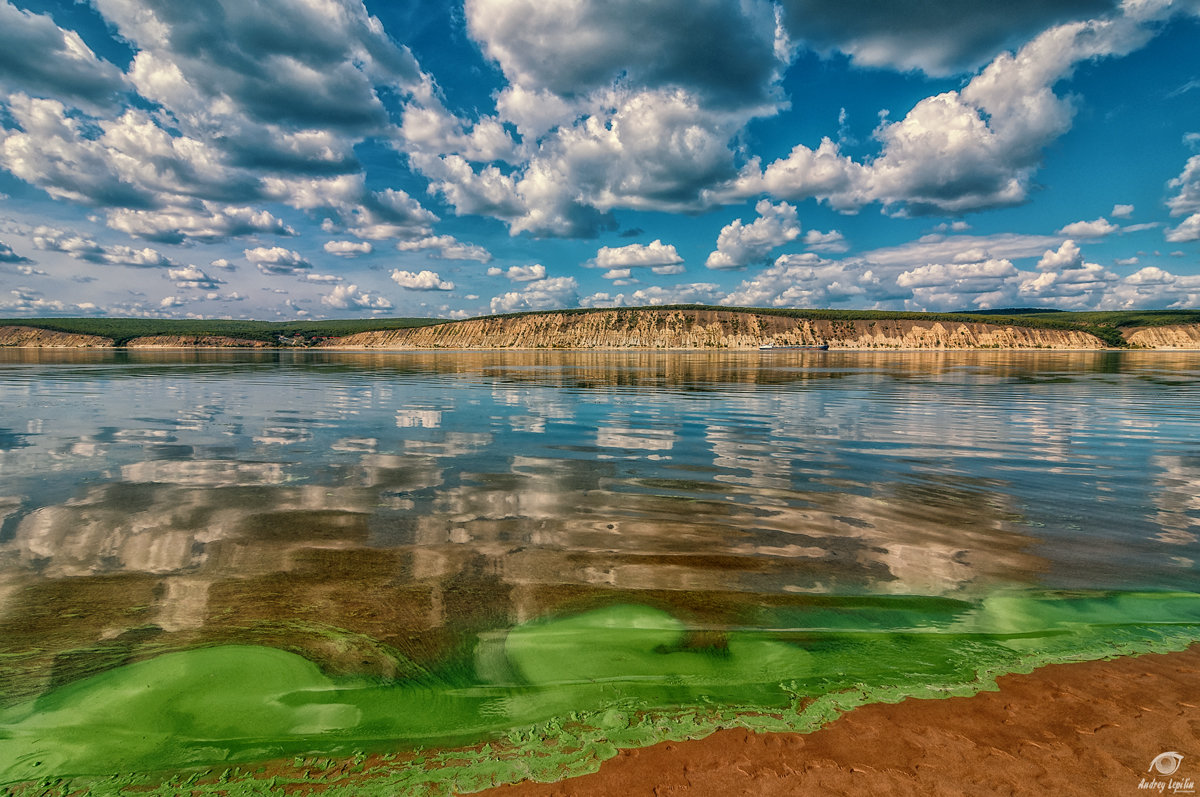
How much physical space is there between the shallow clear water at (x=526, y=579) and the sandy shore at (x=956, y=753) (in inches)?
24.4

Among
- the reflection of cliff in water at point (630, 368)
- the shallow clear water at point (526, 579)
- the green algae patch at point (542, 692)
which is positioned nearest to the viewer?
the green algae patch at point (542, 692)

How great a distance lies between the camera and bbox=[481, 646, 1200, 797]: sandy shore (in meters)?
4.82

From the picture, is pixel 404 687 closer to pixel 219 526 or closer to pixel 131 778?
pixel 131 778

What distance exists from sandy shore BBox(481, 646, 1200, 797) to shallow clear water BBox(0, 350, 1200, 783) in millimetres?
620

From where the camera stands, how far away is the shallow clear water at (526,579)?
243 inches

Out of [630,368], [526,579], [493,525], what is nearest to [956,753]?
[526,579]

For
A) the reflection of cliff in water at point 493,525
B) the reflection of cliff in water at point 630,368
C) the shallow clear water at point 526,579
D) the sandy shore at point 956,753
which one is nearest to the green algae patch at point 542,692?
the shallow clear water at point 526,579

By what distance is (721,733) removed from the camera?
5602mm

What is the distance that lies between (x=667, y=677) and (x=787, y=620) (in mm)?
2380

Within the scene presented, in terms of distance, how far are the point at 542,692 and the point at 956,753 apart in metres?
4.40

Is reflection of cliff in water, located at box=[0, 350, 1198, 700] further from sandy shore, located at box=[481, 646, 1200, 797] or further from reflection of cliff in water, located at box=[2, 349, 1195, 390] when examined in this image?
reflection of cliff in water, located at box=[2, 349, 1195, 390]

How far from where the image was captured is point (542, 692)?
20.8 feet

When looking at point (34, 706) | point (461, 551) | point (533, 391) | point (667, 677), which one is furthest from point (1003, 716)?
point (533, 391)

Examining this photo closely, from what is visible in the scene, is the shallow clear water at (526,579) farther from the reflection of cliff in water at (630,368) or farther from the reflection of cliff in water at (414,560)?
the reflection of cliff in water at (630,368)
